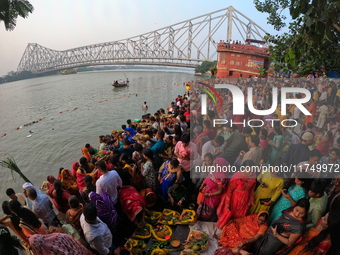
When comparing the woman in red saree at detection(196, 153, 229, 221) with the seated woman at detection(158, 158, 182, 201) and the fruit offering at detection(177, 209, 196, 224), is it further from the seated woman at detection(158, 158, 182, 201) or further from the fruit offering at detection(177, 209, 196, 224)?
the seated woman at detection(158, 158, 182, 201)

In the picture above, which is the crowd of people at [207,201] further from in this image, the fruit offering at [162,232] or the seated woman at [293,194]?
the fruit offering at [162,232]

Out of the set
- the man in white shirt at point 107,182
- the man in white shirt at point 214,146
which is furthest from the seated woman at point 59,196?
the man in white shirt at point 214,146

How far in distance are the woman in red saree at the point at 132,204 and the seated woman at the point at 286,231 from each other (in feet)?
4.79

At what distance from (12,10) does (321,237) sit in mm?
3165

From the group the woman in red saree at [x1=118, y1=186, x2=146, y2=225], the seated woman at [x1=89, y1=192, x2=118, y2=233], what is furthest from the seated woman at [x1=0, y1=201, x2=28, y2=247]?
the woman in red saree at [x1=118, y1=186, x2=146, y2=225]

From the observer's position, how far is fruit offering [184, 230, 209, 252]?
8.01 ft

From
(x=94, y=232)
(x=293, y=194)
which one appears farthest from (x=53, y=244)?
(x=293, y=194)

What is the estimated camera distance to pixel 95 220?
2082 mm

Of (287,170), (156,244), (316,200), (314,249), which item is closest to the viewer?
(314,249)

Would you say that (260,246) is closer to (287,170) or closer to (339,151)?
(287,170)

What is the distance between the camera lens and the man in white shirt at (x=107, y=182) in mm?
2713

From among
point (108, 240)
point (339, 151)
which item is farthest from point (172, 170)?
point (339, 151)

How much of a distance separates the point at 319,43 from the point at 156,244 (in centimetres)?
265

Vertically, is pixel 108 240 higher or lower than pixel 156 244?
higher
